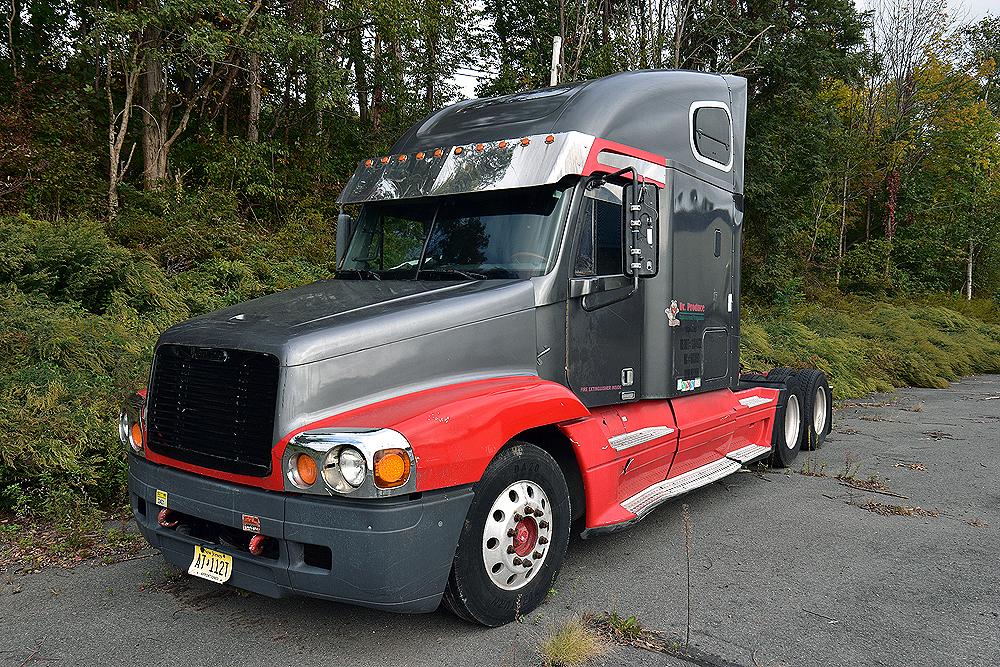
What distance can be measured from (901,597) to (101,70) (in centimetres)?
1675

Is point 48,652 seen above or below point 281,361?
below

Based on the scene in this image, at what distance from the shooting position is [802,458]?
8883mm

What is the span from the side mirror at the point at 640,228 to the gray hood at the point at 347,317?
0.82 meters

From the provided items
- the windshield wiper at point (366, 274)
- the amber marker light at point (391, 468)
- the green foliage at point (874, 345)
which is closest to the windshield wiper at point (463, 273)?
the windshield wiper at point (366, 274)

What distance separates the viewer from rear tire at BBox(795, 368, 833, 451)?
352 inches

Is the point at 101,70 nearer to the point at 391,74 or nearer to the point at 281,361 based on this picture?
the point at 391,74

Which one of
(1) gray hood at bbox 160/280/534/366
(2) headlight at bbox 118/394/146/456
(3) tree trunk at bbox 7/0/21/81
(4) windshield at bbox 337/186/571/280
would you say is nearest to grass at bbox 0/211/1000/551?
(2) headlight at bbox 118/394/146/456

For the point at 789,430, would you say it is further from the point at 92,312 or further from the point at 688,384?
the point at 92,312

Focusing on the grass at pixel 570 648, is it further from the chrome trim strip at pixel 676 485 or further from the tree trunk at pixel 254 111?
the tree trunk at pixel 254 111

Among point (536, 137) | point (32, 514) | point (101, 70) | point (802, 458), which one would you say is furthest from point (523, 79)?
point (32, 514)

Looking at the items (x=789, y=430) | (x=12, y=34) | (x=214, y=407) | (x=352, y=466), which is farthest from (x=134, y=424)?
(x=12, y=34)

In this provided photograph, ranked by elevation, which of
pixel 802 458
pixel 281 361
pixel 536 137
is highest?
pixel 536 137

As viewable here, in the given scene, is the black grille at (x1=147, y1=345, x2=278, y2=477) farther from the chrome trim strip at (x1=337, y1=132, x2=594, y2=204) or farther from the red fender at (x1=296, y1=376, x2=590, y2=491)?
the chrome trim strip at (x1=337, y1=132, x2=594, y2=204)

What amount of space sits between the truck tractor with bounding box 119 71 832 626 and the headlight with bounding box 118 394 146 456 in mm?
14
